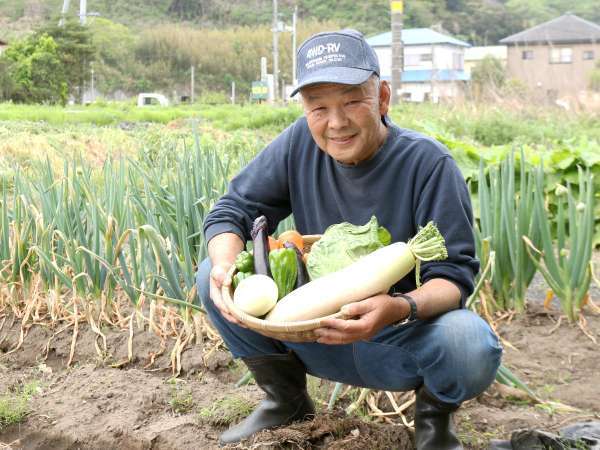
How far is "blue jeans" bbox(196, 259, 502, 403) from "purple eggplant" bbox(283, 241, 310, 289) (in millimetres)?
221

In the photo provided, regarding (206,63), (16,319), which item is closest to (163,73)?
(206,63)

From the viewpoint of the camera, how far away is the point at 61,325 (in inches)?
116

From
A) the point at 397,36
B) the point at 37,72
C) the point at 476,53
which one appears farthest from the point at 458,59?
the point at 397,36

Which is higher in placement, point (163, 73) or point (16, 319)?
point (163, 73)

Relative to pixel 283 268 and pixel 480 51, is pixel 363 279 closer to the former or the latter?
pixel 283 268

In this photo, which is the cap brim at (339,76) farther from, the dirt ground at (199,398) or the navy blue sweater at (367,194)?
the dirt ground at (199,398)

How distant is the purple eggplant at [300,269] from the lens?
1760 mm

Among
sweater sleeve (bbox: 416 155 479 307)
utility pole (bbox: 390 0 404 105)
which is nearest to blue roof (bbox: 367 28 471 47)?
utility pole (bbox: 390 0 404 105)

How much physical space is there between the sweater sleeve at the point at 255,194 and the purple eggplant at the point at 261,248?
199 millimetres

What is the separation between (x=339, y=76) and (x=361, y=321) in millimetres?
555

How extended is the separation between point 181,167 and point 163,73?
58815mm

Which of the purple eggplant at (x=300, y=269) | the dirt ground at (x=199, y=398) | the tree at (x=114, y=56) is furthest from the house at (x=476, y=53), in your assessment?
the purple eggplant at (x=300, y=269)

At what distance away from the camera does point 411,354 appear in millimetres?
1817

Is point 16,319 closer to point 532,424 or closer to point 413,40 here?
point 532,424
